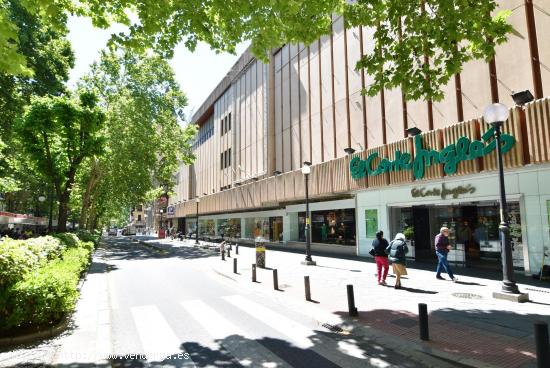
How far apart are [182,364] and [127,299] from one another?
222 inches

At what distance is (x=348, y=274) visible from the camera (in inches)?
532

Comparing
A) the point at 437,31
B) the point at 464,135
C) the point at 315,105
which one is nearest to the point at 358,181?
the point at 464,135

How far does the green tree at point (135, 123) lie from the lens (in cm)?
2898

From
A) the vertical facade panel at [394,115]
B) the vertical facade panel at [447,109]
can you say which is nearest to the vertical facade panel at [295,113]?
the vertical facade panel at [394,115]

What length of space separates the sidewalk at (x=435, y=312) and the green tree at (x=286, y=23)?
213 inches

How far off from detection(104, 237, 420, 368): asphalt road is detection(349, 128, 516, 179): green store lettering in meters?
8.11

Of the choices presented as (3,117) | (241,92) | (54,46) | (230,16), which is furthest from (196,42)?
(241,92)

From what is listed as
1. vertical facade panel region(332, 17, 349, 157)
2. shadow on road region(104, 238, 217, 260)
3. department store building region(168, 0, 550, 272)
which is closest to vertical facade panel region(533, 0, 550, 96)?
department store building region(168, 0, 550, 272)

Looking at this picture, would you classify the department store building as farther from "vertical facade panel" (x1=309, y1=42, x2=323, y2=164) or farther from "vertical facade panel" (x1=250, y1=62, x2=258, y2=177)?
"vertical facade panel" (x1=250, y1=62, x2=258, y2=177)

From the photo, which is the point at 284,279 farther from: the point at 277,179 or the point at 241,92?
the point at 241,92

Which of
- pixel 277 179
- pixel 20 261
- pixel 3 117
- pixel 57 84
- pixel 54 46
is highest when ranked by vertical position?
pixel 54 46

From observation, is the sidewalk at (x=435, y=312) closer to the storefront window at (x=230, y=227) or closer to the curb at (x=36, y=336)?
the curb at (x=36, y=336)

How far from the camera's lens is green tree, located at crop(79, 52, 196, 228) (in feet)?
95.1

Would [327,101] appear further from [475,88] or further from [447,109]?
[475,88]
